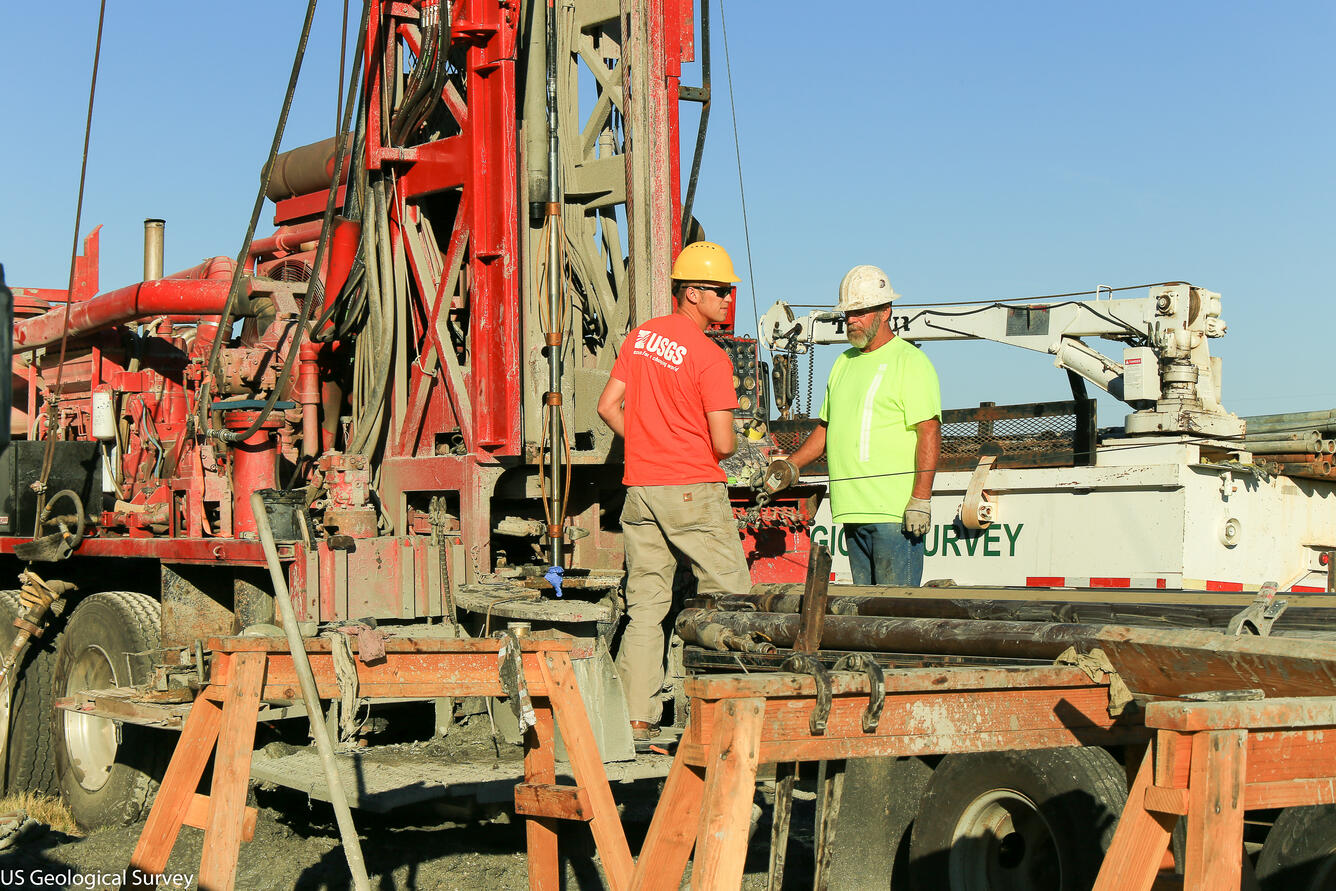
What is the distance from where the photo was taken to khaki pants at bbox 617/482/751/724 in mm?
5367

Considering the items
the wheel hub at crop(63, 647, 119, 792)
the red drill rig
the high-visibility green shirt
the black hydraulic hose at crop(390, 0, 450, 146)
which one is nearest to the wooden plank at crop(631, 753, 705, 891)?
the red drill rig

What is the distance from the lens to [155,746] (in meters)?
7.29

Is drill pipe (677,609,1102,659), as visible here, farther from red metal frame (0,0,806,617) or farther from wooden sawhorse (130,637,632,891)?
red metal frame (0,0,806,617)

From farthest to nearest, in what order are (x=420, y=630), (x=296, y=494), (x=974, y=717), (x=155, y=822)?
1. (x=296, y=494)
2. (x=420, y=630)
3. (x=155, y=822)
4. (x=974, y=717)

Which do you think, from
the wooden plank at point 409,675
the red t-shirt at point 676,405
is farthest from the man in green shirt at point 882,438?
the wooden plank at point 409,675

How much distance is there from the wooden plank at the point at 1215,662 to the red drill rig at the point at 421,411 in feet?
8.79

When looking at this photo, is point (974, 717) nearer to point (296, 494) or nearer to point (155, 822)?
point (155, 822)

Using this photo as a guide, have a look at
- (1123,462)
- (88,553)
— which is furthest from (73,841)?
(1123,462)

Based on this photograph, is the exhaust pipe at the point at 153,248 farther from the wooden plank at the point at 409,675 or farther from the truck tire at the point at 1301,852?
the truck tire at the point at 1301,852

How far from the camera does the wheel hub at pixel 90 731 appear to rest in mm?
7645

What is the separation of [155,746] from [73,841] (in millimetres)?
624

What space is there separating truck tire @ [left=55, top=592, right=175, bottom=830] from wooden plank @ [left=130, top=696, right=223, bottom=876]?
11.8 feet

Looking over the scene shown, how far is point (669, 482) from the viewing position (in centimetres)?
539

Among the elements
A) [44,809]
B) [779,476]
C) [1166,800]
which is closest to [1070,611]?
[1166,800]
